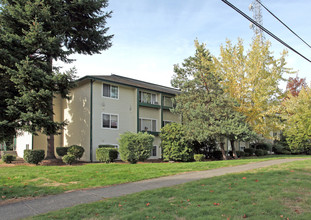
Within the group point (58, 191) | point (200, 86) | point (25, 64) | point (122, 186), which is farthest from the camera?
point (200, 86)

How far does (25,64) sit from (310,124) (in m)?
27.4

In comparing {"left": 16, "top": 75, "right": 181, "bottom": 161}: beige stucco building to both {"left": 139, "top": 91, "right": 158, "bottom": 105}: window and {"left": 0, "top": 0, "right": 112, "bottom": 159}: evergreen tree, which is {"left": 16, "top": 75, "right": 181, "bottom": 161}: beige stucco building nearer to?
{"left": 139, "top": 91, "right": 158, "bottom": 105}: window

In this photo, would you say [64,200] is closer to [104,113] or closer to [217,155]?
[104,113]

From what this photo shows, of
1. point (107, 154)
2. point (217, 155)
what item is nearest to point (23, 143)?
point (107, 154)

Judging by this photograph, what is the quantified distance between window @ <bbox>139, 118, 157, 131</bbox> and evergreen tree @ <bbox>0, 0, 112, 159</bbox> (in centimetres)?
801

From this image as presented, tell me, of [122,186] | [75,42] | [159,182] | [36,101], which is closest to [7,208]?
[122,186]

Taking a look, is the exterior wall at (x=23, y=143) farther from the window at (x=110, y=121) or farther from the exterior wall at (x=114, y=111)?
the window at (x=110, y=121)

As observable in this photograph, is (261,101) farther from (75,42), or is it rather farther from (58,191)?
(58,191)

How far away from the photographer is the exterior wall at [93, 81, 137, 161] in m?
20.2

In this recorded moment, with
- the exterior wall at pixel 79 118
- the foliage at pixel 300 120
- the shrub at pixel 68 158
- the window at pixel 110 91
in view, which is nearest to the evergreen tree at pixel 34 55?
the shrub at pixel 68 158

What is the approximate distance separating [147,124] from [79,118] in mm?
6254

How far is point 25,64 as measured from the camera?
15328mm

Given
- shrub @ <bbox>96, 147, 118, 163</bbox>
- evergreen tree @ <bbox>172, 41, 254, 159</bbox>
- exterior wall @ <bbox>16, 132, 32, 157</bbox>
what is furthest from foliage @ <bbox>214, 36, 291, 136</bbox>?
exterior wall @ <bbox>16, 132, 32, 157</bbox>

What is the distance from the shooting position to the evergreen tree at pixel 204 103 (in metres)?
19.3
